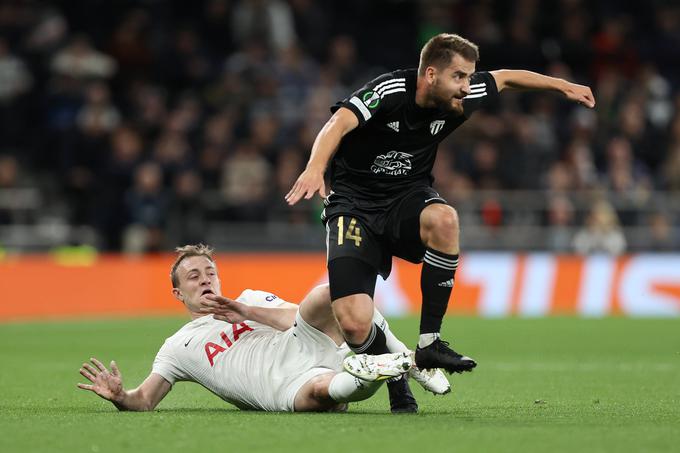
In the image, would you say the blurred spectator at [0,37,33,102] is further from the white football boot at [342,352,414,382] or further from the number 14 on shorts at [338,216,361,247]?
the white football boot at [342,352,414,382]

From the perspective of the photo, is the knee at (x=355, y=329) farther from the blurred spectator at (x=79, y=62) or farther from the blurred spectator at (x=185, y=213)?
the blurred spectator at (x=79, y=62)

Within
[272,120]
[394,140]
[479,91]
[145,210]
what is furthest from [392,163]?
[272,120]

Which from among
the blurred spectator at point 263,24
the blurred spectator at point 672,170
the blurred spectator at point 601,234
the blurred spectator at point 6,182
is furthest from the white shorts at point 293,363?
the blurred spectator at point 263,24

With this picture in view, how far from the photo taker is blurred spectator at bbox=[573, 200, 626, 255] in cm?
1781

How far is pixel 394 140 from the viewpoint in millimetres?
7160

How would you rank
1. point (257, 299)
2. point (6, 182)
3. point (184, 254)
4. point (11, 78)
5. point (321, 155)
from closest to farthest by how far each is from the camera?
point (321, 155), point (257, 299), point (184, 254), point (6, 182), point (11, 78)

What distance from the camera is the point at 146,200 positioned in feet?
56.8

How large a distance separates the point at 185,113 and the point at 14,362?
8.21 meters

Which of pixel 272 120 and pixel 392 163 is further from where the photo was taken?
pixel 272 120

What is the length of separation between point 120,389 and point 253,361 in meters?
0.75

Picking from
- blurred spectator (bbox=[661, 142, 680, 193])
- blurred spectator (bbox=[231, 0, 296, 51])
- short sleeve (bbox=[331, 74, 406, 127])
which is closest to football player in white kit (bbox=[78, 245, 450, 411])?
short sleeve (bbox=[331, 74, 406, 127])

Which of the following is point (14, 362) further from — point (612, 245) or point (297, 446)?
point (612, 245)

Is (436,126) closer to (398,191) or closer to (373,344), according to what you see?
(398,191)

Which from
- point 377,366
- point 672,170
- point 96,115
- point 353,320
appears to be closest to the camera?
point 377,366
